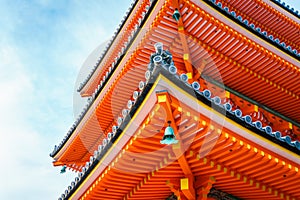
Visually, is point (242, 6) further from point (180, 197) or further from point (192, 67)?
point (180, 197)

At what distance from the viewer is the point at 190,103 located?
18.1 ft

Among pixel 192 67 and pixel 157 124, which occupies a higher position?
pixel 192 67

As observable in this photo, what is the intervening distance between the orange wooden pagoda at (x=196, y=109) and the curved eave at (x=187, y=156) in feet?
0.07

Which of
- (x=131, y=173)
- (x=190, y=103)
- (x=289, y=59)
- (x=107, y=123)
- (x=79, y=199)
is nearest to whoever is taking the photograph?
(x=190, y=103)

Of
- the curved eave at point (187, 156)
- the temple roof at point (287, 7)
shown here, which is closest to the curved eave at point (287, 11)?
the temple roof at point (287, 7)

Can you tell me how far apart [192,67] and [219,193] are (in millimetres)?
4025

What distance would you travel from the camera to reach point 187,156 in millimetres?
6348

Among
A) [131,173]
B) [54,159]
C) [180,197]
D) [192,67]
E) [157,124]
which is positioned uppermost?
[192,67]

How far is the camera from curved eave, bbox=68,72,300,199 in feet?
18.4

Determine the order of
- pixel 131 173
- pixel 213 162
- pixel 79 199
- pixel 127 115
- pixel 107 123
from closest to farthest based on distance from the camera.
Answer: pixel 127 115 < pixel 213 162 < pixel 131 173 < pixel 79 199 < pixel 107 123

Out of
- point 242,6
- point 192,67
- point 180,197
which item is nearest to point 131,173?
point 180,197

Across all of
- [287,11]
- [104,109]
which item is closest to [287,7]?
[287,11]

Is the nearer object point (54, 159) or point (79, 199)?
point (79, 199)

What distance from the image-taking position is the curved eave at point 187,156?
18.4 feet
